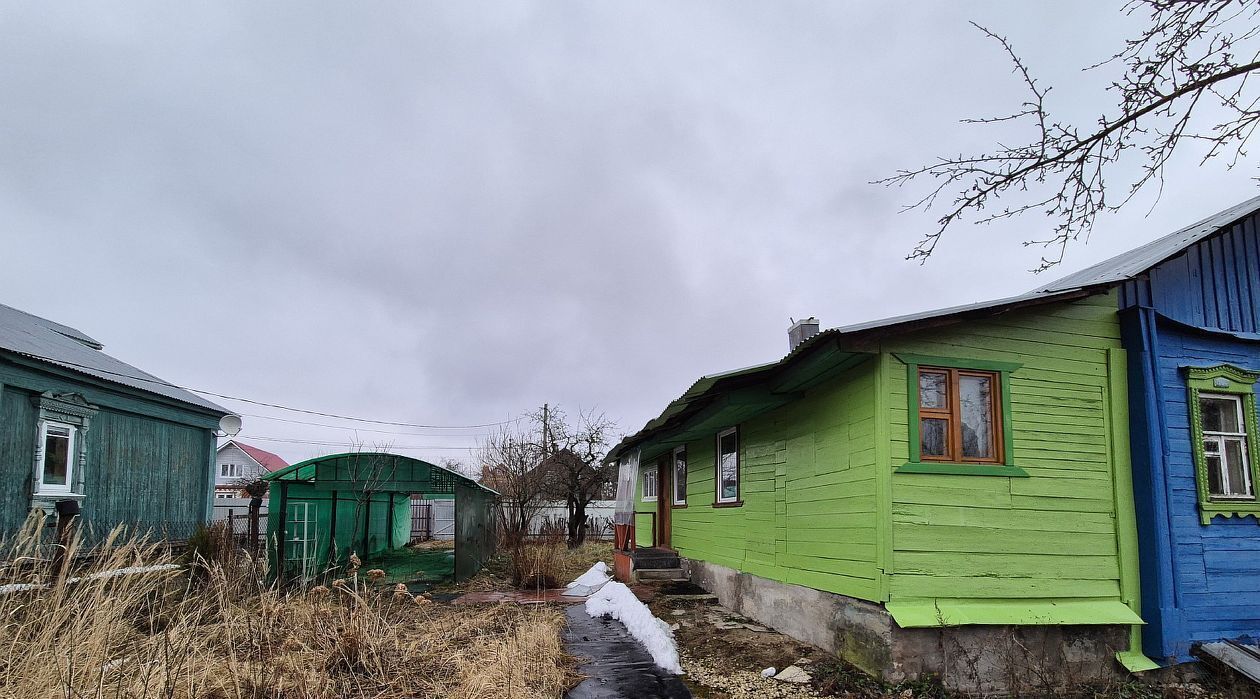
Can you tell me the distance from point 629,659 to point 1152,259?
6.62 m

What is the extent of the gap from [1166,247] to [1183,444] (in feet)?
7.22

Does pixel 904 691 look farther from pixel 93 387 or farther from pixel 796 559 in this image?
pixel 93 387

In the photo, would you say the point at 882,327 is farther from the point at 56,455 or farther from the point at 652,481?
the point at 56,455

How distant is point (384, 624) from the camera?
5504 millimetres

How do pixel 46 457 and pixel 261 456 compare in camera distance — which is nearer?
A: pixel 46 457

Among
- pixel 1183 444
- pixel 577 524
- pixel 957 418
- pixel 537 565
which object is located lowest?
pixel 577 524

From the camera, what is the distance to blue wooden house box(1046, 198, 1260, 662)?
22.7 feet

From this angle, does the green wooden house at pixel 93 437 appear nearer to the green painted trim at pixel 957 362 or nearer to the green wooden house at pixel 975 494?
the green wooden house at pixel 975 494

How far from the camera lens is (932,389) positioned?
6.89 meters

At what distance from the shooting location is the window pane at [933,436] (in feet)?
22.0

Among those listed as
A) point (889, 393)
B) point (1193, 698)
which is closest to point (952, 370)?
point (889, 393)

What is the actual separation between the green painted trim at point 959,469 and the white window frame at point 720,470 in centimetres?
434

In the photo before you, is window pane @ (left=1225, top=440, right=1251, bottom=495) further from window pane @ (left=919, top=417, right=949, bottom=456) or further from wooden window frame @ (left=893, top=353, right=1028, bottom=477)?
window pane @ (left=919, top=417, right=949, bottom=456)

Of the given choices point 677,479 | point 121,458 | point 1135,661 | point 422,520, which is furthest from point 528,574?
point 422,520
